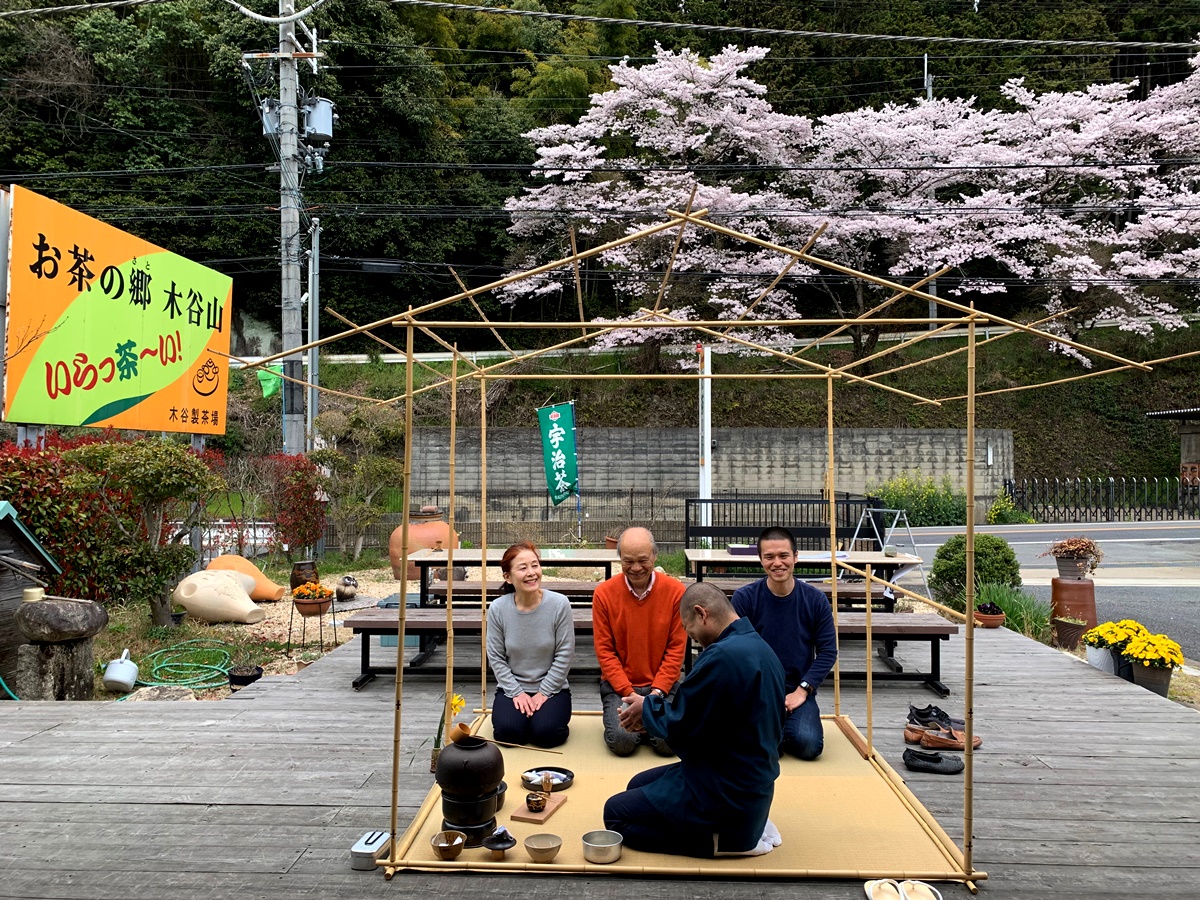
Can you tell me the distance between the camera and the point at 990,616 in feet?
25.5

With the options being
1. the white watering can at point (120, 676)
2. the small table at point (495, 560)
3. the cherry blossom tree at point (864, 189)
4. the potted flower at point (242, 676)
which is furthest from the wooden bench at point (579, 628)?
the cherry blossom tree at point (864, 189)

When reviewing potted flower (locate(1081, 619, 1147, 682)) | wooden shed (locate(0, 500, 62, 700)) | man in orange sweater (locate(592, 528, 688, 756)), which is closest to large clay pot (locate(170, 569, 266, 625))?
wooden shed (locate(0, 500, 62, 700))

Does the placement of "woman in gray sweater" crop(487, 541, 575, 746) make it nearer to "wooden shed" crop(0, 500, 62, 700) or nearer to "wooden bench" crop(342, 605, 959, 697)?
"wooden bench" crop(342, 605, 959, 697)

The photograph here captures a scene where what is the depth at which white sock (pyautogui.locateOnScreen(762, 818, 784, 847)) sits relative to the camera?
3.24 m

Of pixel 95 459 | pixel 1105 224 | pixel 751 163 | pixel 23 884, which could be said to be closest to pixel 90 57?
pixel 751 163

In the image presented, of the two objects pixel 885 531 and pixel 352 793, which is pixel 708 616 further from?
pixel 885 531

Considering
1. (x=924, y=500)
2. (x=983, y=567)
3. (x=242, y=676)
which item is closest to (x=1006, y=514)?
(x=924, y=500)

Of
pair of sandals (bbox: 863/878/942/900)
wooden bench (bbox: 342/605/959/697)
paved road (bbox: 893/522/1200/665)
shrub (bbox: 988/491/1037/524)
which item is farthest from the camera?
shrub (bbox: 988/491/1037/524)

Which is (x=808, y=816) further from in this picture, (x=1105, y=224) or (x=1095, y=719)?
(x=1105, y=224)

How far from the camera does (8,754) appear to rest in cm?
439

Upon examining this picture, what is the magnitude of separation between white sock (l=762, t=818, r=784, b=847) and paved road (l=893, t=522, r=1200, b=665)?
21.8ft

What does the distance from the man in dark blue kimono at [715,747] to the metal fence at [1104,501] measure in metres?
19.1

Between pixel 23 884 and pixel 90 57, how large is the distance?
2510 centimetres

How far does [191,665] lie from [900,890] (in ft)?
18.4
